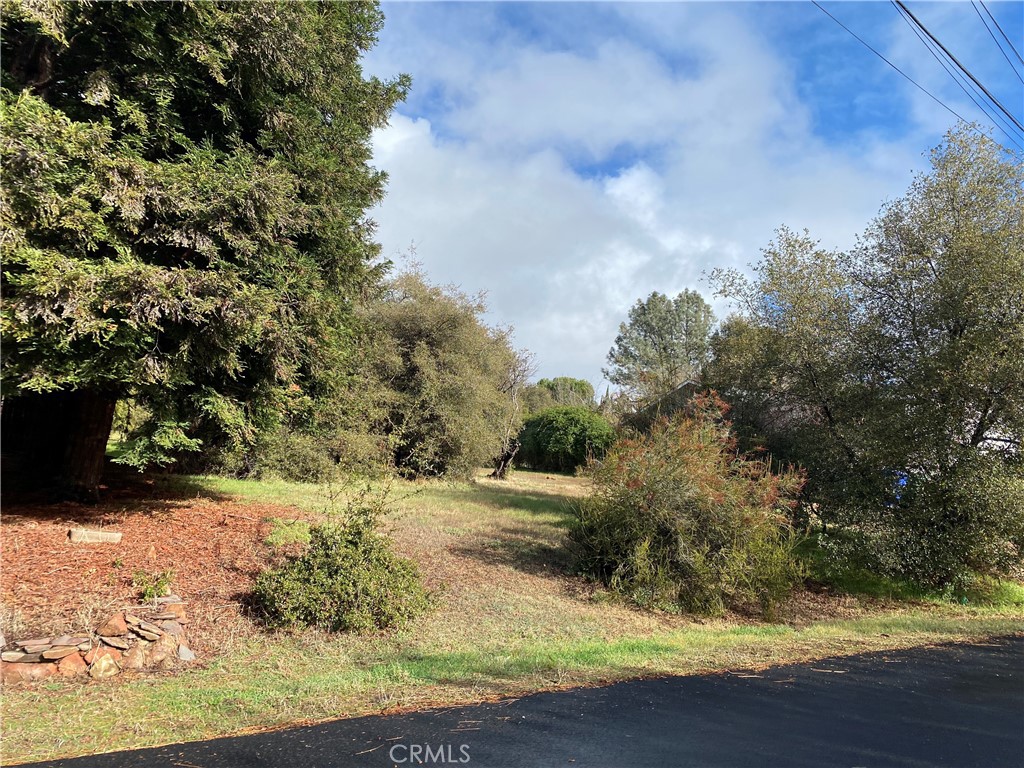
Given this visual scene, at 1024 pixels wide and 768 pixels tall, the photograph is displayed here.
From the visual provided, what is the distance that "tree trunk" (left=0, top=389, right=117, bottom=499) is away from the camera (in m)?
9.44

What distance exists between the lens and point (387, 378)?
21438 millimetres

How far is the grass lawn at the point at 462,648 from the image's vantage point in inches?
167

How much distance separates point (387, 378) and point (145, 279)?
49.7 feet

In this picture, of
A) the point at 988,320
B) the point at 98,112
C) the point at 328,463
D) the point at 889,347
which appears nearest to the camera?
the point at 98,112

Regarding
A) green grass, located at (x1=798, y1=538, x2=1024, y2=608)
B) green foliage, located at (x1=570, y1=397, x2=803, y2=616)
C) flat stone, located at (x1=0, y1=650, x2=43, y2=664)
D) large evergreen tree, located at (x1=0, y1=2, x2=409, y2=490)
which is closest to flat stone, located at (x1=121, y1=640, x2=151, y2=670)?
flat stone, located at (x1=0, y1=650, x2=43, y2=664)

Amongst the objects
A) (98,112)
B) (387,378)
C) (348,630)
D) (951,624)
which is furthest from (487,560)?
(387,378)

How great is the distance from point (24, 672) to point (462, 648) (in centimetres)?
375

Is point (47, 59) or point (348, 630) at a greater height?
point (47, 59)

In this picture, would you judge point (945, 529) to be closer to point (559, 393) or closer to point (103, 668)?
point (103, 668)

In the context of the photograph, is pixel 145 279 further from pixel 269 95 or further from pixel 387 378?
pixel 387 378

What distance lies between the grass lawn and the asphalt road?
308 mm

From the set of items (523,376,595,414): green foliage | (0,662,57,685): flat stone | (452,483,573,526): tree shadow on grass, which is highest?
(523,376,595,414): green foliage

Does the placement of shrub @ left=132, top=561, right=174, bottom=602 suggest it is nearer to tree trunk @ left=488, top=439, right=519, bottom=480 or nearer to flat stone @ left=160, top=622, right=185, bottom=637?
flat stone @ left=160, top=622, right=185, bottom=637

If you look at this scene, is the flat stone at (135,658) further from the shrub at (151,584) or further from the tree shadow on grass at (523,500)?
the tree shadow on grass at (523,500)
